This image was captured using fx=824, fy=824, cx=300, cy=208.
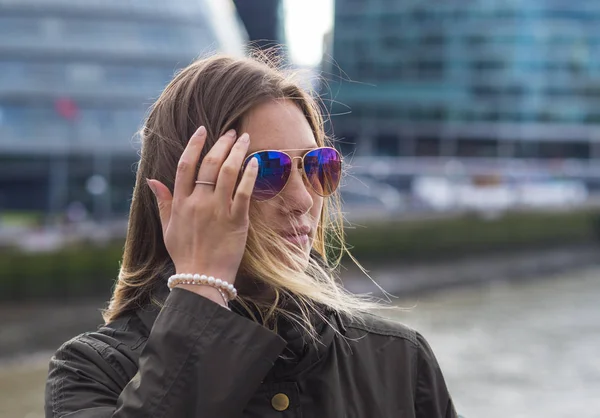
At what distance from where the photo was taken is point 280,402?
4.84 feet

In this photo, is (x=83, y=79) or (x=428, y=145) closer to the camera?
(x=83, y=79)

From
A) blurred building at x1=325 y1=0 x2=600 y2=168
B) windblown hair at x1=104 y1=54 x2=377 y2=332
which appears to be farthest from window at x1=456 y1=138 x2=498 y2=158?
windblown hair at x1=104 y1=54 x2=377 y2=332

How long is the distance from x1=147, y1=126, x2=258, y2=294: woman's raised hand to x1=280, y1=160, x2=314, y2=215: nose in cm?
20

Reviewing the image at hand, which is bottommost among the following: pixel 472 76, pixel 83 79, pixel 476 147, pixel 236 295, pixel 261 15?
pixel 236 295

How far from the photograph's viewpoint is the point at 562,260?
24266 mm

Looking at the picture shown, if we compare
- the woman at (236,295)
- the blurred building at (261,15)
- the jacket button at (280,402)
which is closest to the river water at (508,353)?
the woman at (236,295)

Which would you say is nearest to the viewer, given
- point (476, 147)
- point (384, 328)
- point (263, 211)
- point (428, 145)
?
point (263, 211)

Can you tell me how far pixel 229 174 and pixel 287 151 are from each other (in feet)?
0.78

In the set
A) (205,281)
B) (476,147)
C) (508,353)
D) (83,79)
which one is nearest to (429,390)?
(205,281)

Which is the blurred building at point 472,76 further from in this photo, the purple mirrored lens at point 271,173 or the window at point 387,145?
the purple mirrored lens at point 271,173

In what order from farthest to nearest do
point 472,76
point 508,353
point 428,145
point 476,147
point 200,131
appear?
point 476,147, point 428,145, point 472,76, point 508,353, point 200,131

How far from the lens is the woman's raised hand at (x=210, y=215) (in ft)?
4.51

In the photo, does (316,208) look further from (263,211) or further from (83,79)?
(83,79)

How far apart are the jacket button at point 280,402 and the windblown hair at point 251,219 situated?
0.44 ft
